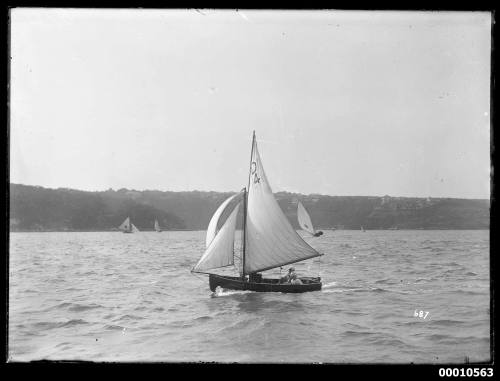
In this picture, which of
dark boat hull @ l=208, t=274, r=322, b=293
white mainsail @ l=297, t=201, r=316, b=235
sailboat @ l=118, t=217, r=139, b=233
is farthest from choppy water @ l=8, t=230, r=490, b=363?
dark boat hull @ l=208, t=274, r=322, b=293

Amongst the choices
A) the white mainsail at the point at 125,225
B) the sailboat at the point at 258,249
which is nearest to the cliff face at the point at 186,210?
the white mainsail at the point at 125,225

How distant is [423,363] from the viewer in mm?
8922

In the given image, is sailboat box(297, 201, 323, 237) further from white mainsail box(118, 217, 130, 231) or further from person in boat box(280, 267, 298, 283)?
white mainsail box(118, 217, 130, 231)

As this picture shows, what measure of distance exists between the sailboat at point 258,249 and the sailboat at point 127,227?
1837mm

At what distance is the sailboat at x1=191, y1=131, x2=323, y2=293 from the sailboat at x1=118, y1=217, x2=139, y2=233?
6.03 feet

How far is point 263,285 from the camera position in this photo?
13648 millimetres

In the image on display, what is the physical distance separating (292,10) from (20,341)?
813 centimetres

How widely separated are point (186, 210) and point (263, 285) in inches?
165

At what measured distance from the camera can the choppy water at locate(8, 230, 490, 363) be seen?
9.09 m

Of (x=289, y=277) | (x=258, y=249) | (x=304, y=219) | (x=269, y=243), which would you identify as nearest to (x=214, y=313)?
(x=304, y=219)

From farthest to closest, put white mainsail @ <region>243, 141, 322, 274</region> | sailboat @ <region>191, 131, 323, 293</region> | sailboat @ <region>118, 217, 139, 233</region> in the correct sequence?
white mainsail @ <region>243, 141, 322, 274</region>
sailboat @ <region>191, 131, 323, 293</region>
sailboat @ <region>118, 217, 139, 233</region>
